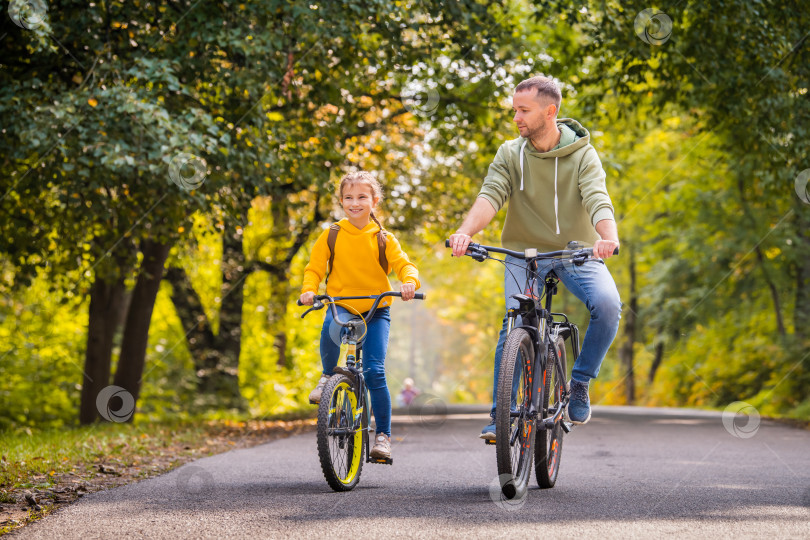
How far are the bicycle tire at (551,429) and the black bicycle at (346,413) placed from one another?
820 mm

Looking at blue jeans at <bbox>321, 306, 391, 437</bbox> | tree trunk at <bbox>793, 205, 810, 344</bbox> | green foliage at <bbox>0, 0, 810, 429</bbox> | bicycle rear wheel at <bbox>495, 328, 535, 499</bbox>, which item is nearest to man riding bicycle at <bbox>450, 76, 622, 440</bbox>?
bicycle rear wheel at <bbox>495, 328, 535, 499</bbox>

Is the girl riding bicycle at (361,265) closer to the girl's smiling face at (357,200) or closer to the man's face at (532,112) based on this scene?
the girl's smiling face at (357,200)

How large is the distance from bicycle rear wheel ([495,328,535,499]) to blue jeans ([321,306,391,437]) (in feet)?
3.47

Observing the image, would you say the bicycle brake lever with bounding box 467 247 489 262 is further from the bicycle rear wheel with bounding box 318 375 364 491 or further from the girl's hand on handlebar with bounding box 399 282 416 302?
the bicycle rear wheel with bounding box 318 375 364 491

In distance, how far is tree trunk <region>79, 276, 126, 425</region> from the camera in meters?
14.1

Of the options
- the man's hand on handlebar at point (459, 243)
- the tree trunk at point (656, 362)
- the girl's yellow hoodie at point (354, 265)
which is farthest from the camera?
the tree trunk at point (656, 362)

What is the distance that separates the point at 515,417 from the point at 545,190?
4.51ft

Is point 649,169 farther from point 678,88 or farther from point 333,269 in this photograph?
point 333,269

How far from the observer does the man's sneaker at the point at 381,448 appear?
18.7ft

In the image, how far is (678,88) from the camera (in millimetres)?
12961

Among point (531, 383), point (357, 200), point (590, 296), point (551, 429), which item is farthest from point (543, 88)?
point (551, 429)

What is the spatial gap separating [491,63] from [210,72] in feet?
13.7

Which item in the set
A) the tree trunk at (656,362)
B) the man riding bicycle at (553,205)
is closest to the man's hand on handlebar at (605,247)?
the man riding bicycle at (553,205)

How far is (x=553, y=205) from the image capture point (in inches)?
214
